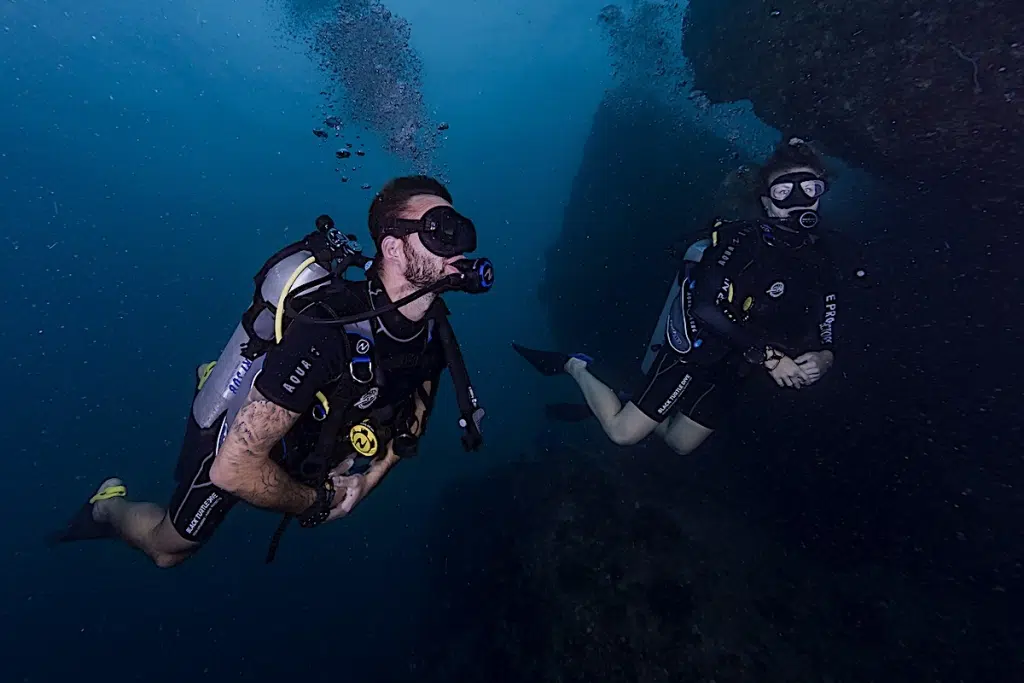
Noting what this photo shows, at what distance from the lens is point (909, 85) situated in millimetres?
6637

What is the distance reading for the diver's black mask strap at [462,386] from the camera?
283cm

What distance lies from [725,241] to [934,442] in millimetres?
4640

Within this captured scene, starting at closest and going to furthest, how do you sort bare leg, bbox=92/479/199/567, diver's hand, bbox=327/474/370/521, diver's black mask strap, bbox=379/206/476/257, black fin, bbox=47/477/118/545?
diver's black mask strap, bbox=379/206/476/257 → diver's hand, bbox=327/474/370/521 → bare leg, bbox=92/479/199/567 → black fin, bbox=47/477/118/545

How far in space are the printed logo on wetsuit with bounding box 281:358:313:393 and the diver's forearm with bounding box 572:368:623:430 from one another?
4495 millimetres

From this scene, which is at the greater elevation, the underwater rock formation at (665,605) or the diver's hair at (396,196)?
the diver's hair at (396,196)

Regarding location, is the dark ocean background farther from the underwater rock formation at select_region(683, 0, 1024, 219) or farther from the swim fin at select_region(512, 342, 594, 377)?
the swim fin at select_region(512, 342, 594, 377)

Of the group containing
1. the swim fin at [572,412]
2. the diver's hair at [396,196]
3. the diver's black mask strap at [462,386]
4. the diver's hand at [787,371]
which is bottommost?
the swim fin at [572,412]

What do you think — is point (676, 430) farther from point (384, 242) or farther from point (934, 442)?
point (384, 242)

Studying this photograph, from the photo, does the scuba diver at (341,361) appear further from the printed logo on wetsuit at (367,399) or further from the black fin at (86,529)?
the black fin at (86,529)

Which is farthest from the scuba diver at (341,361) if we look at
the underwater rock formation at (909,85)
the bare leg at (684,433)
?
the underwater rock formation at (909,85)

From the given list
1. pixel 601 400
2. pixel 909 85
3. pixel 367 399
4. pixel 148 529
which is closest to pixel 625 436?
pixel 601 400

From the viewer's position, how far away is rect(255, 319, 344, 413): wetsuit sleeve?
240 cm

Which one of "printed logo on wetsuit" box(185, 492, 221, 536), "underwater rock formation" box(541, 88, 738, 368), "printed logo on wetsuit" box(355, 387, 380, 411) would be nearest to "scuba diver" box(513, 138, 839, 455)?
"printed logo on wetsuit" box(355, 387, 380, 411)

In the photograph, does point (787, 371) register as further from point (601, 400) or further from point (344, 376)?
point (344, 376)
